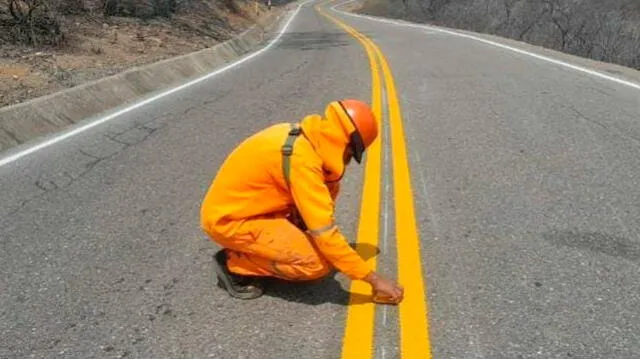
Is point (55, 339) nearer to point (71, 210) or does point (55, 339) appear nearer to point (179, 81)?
point (71, 210)

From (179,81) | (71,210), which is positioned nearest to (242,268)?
(71,210)

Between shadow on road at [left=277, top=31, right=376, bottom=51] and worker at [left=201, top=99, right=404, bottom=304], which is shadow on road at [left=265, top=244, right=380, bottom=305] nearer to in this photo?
worker at [left=201, top=99, right=404, bottom=304]

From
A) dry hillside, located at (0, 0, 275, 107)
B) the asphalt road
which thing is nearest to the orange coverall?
the asphalt road

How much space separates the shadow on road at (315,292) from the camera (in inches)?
142

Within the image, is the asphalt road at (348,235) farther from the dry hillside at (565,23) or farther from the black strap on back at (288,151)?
the dry hillside at (565,23)

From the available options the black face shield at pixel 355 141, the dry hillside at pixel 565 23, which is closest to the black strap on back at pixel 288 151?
the black face shield at pixel 355 141

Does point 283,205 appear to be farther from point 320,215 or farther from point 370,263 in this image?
point 370,263

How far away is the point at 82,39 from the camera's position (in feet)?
48.1

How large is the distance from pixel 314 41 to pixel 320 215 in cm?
2045

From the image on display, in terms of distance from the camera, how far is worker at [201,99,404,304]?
3.27 metres

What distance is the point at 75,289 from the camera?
3814mm

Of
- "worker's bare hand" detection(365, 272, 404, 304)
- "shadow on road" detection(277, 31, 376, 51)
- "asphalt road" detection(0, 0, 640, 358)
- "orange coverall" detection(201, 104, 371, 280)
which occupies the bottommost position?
"shadow on road" detection(277, 31, 376, 51)

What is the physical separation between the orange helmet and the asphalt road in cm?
88

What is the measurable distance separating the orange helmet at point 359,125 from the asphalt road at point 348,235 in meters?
0.88
